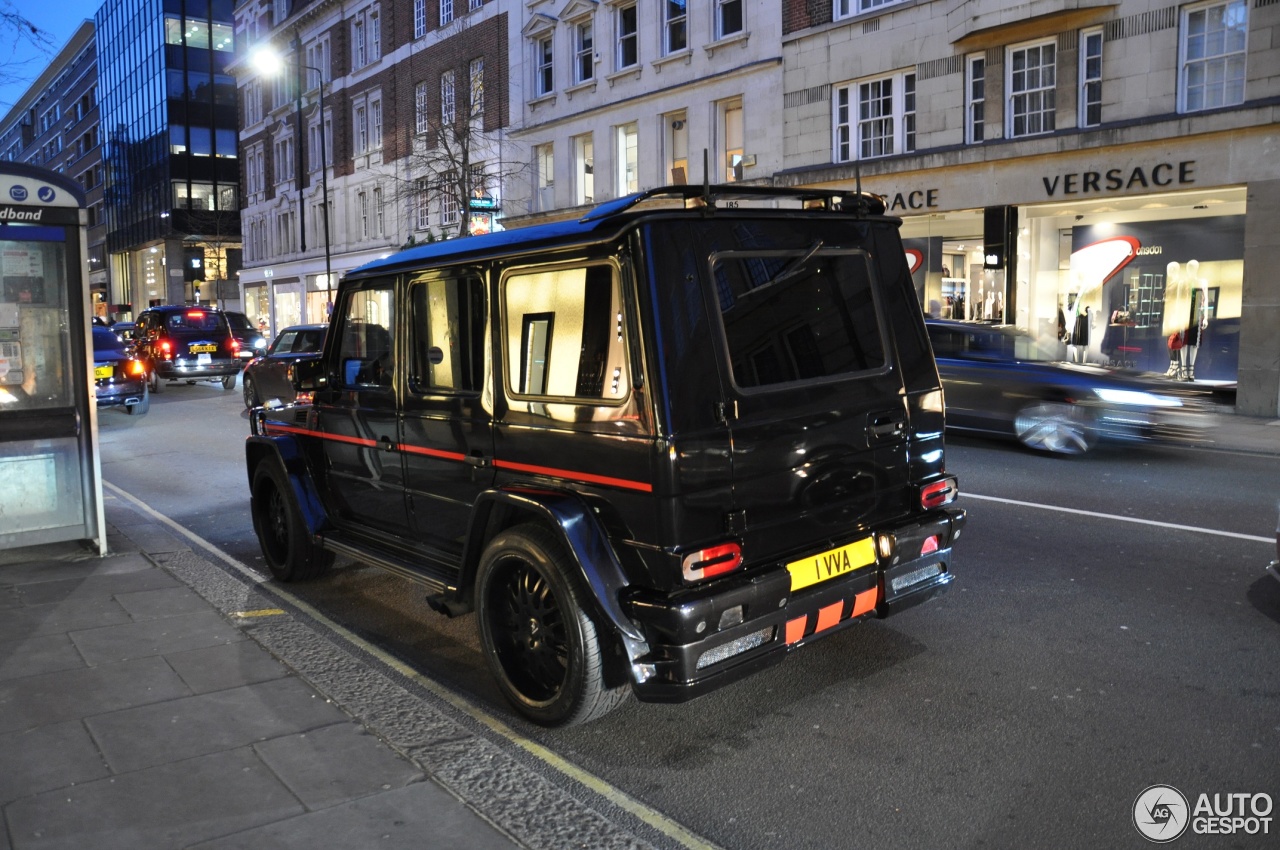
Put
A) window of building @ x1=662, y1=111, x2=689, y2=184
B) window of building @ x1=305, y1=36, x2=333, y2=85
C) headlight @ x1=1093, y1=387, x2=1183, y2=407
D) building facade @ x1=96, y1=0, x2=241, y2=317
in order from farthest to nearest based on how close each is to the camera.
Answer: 1. building facade @ x1=96, y1=0, x2=241, y2=317
2. window of building @ x1=305, y1=36, x2=333, y2=85
3. window of building @ x1=662, y1=111, x2=689, y2=184
4. headlight @ x1=1093, y1=387, x2=1183, y2=407

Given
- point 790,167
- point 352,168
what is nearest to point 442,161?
point 352,168

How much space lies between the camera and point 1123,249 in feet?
67.4

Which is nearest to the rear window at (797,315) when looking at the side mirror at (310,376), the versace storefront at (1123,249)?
the side mirror at (310,376)

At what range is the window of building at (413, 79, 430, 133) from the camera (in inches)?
1470

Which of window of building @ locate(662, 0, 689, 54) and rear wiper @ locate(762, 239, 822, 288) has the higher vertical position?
window of building @ locate(662, 0, 689, 54)

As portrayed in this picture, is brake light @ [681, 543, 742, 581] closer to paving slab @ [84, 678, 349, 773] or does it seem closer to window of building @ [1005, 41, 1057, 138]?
paving slab @ [84, 678, 349, 773]

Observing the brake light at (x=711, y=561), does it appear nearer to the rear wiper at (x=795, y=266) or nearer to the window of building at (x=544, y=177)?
the rear wiper at (x=795, y=266)

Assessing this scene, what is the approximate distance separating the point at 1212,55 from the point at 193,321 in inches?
899

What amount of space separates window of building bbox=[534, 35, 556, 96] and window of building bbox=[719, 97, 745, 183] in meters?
7.66

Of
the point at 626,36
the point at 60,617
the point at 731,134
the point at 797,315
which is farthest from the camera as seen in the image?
the point at 626,36

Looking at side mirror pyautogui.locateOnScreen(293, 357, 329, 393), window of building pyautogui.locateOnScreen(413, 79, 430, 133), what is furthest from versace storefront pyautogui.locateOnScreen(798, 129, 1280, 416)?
window of building pyautogui.locateOnScreen(413, 79, 430, 133)

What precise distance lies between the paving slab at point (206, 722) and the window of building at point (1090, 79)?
61.1ft

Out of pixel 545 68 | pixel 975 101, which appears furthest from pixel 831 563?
pixel 545 68

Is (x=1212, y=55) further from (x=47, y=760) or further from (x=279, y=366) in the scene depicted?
(x=47, y=760)
